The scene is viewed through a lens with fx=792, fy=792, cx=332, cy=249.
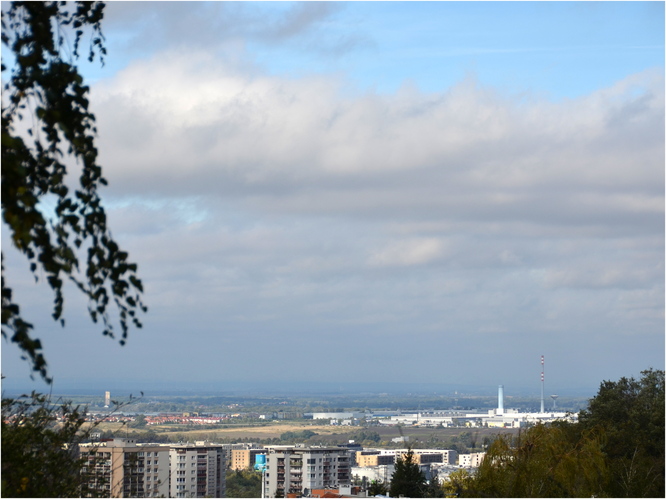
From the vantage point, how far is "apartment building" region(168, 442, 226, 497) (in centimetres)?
2394

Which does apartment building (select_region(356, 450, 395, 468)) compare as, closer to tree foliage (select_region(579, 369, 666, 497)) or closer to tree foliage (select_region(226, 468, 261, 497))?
tree foliage (select_region(226, 468, 261, 497))

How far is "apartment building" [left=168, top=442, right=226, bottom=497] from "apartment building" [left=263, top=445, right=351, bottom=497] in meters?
2.15

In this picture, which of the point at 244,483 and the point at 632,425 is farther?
the point at 244,483

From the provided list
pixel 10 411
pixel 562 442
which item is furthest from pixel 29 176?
pixel 562 442

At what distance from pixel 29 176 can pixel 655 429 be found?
15.0 m

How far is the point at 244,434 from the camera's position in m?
53.7

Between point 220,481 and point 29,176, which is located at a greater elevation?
point 29,176

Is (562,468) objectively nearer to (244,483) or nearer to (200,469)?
(200,469)

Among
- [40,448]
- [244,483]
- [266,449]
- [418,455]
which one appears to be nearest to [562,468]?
[40,448]

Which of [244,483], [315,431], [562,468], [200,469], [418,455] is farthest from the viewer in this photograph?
[315,431]

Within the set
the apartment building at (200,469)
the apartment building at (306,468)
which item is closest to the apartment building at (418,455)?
the apartment building at (306,468)

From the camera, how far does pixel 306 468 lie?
29828mm

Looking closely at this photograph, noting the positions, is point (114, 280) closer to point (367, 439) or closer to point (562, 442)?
point (562, 442)

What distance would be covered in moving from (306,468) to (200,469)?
5.22 metres
